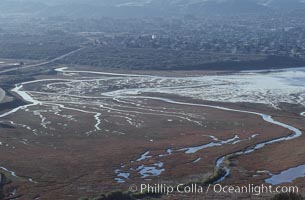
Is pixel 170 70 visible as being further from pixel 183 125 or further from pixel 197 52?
pixel 183 125

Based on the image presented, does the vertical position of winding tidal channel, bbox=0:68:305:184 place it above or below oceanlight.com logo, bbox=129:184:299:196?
below

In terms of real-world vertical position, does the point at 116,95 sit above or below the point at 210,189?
below

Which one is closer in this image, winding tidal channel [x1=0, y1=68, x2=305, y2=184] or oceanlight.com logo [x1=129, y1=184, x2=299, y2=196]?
oceanlight.com logo [x1=129, y1=184, x2=299, y2=196]

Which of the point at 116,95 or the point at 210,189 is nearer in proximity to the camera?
the point at 210,189

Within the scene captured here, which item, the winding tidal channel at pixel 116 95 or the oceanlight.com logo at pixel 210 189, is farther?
the winding tidal channel at pixel 116 95

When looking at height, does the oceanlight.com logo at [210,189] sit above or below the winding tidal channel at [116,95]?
above
